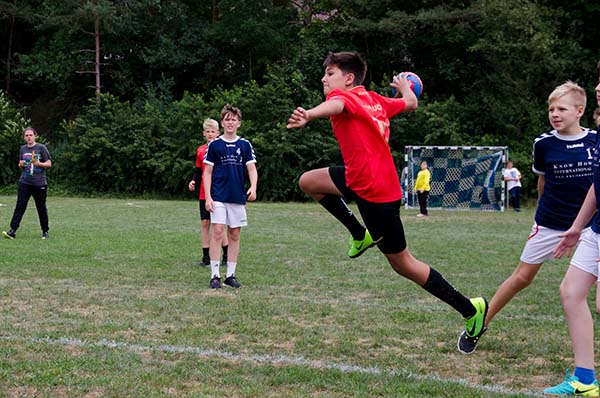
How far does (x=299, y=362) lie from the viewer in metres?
5.01

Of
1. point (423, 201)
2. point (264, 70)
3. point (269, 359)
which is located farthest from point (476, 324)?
point (264, 70)

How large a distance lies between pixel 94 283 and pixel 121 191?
2748cm

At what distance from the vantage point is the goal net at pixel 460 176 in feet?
93.1

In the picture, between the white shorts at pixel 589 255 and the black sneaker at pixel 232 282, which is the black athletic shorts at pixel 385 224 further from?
the black sneaker at pixel 232 282

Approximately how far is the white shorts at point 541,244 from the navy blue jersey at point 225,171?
12.4 ft

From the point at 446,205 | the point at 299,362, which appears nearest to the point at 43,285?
the point at 299,362

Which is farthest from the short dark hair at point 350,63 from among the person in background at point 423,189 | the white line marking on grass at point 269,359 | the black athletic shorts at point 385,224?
the person in background at point 423,189

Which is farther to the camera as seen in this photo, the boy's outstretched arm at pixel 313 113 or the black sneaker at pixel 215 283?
the black sneaker at pixel 215 283

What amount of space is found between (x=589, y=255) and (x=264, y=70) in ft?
132

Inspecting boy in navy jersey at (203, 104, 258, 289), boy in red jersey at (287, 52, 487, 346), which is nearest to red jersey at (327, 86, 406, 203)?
boy in red jersey at (287, 52, 487, 346)

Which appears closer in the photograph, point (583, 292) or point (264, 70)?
point (583, 292)

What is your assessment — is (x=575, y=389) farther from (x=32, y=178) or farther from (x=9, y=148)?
(x=9, y=148)

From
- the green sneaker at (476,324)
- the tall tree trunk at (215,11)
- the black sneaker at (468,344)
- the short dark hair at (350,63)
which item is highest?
the tall tree trunk at (215,11)

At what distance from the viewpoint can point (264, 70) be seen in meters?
43.7
